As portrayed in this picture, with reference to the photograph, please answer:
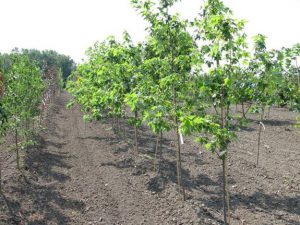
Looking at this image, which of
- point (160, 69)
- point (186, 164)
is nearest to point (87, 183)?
point (186, 164)

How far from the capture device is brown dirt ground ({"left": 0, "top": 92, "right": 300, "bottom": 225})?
7.73m

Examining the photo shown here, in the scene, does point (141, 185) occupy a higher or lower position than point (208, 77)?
lower

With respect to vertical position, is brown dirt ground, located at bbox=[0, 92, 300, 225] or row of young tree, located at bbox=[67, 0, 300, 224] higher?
row of young tree, located at bbox=[67, 0, 300, 224]

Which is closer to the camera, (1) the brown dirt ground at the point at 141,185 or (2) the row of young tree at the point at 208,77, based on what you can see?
(2) the row of young tree at the point at 208,77

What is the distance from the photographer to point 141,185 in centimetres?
958

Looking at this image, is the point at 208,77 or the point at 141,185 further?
the point at 141,185

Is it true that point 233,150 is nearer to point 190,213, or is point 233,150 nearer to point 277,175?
point 277,175

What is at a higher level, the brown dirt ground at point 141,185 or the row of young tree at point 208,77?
the row of young tree at point 208,77

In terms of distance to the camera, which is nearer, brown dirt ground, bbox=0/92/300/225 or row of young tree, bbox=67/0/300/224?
row of young tree, bbox=67/0/300/224

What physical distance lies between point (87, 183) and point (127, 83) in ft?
9.98

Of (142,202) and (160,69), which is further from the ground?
(160,69)

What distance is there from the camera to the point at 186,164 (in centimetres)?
1109

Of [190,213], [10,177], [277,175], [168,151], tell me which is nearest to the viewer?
[190,213]

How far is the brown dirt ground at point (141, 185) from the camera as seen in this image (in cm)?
773
